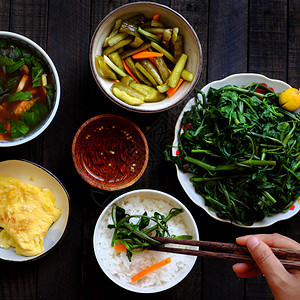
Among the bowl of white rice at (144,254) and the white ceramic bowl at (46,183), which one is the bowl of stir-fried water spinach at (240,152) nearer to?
the bowl of white rice at (144,254)

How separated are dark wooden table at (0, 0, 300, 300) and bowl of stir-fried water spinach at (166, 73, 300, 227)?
148 mm

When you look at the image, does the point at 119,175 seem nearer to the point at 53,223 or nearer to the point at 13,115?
the point at 53,223

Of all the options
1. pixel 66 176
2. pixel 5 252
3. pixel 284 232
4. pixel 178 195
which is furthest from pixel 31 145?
pixel 284 232

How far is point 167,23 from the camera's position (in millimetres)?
1849

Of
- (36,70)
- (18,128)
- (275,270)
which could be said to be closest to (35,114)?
(18,128)

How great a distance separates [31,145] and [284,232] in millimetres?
1528

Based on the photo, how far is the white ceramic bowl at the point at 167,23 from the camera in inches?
68.6

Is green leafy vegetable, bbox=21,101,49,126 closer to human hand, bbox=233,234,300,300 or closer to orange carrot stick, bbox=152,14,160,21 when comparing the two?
orange carrot stick, bbox=152,14,160,21

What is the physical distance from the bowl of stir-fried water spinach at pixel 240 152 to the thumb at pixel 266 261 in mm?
278

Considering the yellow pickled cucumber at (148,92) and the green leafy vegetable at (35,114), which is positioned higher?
the yellow pickled cucumber at (148,92)

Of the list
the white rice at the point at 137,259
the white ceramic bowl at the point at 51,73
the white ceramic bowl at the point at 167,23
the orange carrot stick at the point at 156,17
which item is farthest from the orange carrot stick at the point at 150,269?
the orange carrot stick at the point at 156,17

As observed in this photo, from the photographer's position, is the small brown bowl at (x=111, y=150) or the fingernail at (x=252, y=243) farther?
the small brown bowl at (x=111, y=150)

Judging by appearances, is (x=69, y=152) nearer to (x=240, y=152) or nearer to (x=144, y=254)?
(x=144, y=254)

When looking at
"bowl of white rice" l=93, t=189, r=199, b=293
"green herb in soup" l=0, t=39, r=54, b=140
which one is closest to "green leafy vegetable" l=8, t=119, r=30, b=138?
"green herb in soup" l=0, t=39, r=54, b=140
